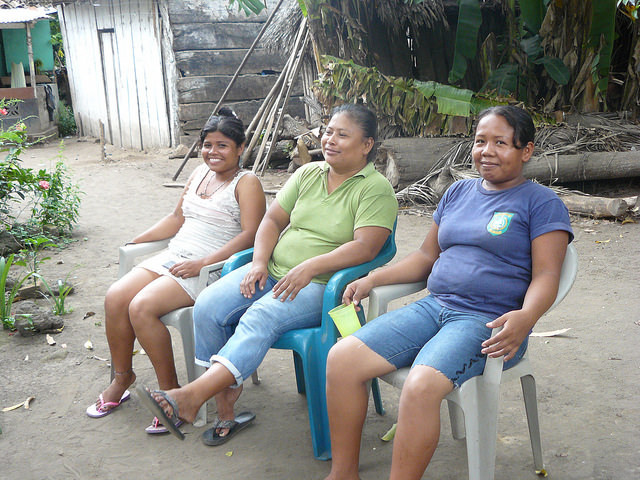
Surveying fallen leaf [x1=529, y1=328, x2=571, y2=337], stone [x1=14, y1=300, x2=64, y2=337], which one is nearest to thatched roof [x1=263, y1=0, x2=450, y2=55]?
fallen leaf [x1=529, y1=328, x2=571, y2=337]

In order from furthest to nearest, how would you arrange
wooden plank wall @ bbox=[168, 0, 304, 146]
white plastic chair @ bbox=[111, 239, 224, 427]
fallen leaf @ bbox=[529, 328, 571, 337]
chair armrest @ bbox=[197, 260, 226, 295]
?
wooden plank wall @ bbox=[168, 0, 304, 146] < fallen leaf @ bbox=[529, 328, 571, 337] < chair armrest @ bbox=[197, 260, 226, 295] < white plastic chair @ bbox=[111, 239, 224, 427]

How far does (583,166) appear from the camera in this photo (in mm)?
7188

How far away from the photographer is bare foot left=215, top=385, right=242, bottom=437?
2814mm

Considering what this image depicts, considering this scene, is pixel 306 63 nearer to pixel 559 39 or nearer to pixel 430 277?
pixel 559 39

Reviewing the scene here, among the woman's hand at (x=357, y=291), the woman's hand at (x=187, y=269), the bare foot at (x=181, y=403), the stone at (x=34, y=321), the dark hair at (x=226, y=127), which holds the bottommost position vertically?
the stone at (x=34, y=321)

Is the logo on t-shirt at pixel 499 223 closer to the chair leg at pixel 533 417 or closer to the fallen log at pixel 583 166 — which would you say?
the chair leg at pixel 533 417

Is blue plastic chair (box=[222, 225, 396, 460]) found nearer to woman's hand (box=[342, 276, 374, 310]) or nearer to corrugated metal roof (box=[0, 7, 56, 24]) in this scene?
woman's hand (box=[342, 276, 374, 310])

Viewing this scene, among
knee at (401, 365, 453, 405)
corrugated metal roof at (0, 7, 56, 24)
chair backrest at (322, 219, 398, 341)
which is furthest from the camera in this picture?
corrugated metal roof at (0, 7, 56, 24)

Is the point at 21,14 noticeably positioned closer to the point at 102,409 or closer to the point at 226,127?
the point at 226,127

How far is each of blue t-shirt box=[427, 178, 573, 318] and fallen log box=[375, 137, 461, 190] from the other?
5253 millimetres

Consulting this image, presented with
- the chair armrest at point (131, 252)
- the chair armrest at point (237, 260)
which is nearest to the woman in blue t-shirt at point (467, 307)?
the chair armrest at point (237, 260)

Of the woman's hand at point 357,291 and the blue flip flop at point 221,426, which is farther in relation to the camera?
the blue flip flop at point 221,426

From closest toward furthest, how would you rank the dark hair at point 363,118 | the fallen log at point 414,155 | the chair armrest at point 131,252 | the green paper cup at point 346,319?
the green paper cup at point 346,319, the dark hair at point 363,118, the chair armrest at point 131,252, the fallen log at point 414,155

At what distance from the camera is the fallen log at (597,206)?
20.7ft
